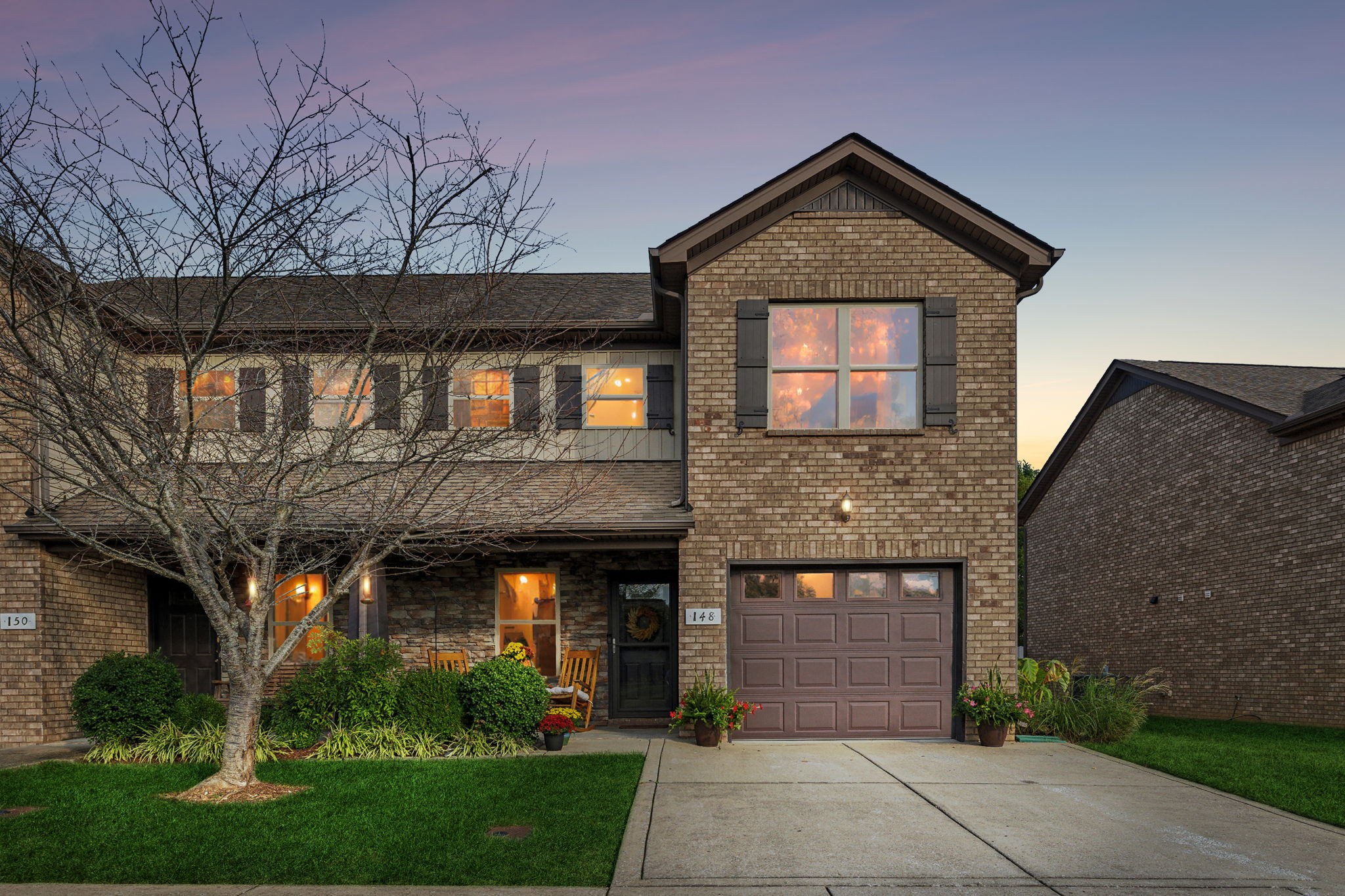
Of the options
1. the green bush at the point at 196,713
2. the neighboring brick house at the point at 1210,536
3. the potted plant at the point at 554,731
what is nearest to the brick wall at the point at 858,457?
the potted plant at the point at 554,731

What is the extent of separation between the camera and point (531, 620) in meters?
13.8

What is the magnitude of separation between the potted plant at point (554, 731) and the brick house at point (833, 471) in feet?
5.28

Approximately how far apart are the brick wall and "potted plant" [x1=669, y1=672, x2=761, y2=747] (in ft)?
0.95

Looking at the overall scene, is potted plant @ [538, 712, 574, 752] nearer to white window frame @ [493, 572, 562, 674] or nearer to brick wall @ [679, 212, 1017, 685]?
brick wall @ [679, 212, 1017, 685]

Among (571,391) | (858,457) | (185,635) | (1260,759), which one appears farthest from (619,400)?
(1260,759)

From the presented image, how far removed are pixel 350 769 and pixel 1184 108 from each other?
1571 centimetres

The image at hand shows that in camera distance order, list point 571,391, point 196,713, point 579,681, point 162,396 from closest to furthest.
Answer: point 162,396 < point 196,713 < point 579,681 < point 571,391

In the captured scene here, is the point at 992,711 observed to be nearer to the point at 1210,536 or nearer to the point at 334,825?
the point at 334,825

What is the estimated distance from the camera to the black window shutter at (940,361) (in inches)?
458

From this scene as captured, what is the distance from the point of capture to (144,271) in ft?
28.0

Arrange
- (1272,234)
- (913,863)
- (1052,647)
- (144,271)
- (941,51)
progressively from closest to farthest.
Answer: (913,863)
(144,271)
(941,51)
(1272,234)
(1052,647)

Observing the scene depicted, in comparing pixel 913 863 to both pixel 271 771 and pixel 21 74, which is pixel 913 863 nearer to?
pixel 271 771

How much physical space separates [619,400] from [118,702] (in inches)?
288

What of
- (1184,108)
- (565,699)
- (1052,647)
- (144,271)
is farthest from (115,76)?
(1052,647)
